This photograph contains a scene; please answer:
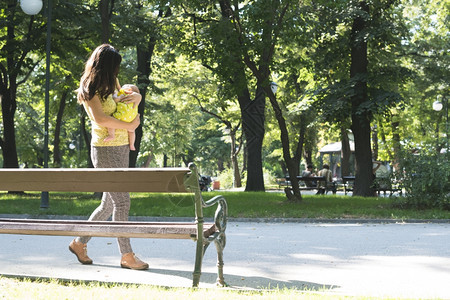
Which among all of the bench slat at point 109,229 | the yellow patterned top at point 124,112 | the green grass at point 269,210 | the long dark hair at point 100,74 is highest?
the long dark hair at point 100,74

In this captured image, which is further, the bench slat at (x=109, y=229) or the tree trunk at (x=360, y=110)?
the tree trunk at (x=360, y=110)

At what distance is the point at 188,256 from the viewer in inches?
301

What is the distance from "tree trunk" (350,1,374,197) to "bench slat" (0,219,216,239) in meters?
15.1

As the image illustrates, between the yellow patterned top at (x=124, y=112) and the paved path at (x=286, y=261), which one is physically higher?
the yellow patterned top at (x=124, y=112)

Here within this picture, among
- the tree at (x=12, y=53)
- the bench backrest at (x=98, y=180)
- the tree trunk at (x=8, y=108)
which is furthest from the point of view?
the tree trunk at (x=8, y=108)

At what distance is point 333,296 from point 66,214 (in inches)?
390

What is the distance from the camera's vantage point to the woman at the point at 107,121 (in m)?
6.05

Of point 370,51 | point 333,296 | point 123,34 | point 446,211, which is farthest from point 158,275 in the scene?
point 370,51

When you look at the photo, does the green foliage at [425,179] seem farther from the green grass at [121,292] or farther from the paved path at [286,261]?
the green grass at [121,292]

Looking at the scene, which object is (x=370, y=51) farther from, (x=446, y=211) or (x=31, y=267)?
(x=31, y=267)

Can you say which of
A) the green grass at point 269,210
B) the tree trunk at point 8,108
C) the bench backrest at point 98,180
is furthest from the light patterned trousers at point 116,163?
the tree trunk at point 8,108

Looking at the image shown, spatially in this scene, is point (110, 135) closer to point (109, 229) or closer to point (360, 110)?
point (109, 229)

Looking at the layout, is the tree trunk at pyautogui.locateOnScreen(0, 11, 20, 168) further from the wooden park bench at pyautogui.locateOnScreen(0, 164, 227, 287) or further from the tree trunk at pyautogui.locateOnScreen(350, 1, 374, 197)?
the wooden park bench at pyautogui.locateOnScreen(0, 164, 227, 287)

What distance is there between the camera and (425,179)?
15102mm
